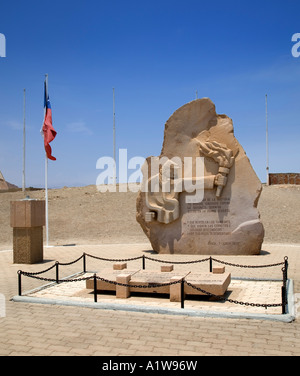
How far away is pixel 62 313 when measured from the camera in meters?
6.74

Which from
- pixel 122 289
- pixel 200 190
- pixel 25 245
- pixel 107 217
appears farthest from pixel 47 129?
pixel 122 289

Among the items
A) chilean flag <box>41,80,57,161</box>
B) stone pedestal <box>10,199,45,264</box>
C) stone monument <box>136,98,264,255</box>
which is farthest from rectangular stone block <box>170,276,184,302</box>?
chilean flag <box>41,80,57,161</box>

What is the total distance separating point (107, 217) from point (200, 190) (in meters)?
9.85

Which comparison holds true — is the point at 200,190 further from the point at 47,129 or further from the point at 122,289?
the point at 47,129

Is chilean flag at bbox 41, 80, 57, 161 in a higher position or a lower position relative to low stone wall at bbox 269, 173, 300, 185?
higher

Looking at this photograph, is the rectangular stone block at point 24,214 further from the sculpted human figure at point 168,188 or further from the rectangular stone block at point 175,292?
the rectangular stone block at point 175,292

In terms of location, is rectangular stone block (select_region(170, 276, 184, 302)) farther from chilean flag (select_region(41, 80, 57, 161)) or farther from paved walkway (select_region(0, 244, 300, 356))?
chilean flag (select_region(41, 80, 57, 161))

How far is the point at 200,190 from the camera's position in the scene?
12859mm

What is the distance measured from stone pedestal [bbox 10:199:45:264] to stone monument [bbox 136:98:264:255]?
3468mm

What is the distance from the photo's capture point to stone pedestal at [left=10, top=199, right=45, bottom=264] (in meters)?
11.7

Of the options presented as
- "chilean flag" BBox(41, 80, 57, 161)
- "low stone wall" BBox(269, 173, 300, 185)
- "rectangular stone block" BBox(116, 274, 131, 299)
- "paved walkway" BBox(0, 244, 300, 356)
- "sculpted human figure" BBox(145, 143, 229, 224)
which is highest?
"chilean flag" BBox(41, 80, 57, 161)

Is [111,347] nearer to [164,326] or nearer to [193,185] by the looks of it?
[164,326]
